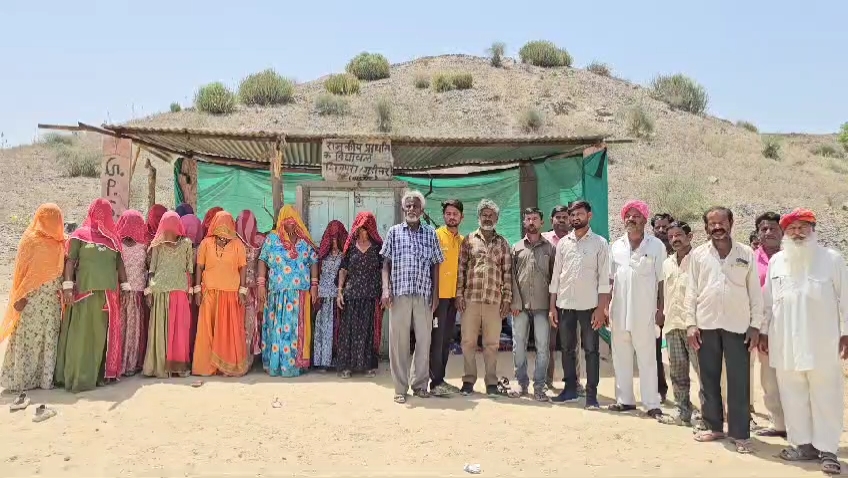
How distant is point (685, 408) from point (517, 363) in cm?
148

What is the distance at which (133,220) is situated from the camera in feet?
20.5

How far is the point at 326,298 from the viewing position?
6.64m

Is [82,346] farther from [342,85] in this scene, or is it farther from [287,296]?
[342,85]

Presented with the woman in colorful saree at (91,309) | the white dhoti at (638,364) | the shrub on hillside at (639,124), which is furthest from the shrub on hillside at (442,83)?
the white dhoti at (638,364)

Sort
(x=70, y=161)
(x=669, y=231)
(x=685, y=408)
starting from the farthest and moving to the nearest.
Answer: (x=70, y=161) < (x=669, y=231) < (x=685, y=408)

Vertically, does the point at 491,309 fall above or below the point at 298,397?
above

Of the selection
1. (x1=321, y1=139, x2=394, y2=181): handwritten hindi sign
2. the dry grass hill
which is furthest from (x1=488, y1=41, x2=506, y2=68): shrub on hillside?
(x1=321, y1=139, x2=394, y2=181): handwritten hindi sign

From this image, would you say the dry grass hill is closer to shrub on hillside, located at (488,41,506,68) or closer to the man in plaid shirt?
shrub on hillside, located at (488,41,506,68)

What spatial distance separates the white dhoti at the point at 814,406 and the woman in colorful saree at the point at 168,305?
518cm

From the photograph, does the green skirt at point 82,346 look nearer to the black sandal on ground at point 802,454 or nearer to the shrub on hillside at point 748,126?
the black sandal on ground at point 802,454

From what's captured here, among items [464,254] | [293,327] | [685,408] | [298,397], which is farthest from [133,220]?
[685,408]

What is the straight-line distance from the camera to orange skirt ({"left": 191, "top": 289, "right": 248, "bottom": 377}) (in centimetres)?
630

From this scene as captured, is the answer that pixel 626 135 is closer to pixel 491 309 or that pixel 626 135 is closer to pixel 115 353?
pixel 491 309

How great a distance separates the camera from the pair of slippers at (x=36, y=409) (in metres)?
4.98
